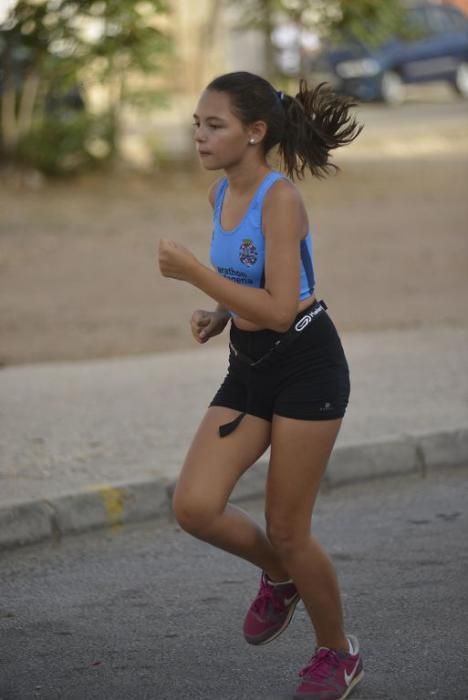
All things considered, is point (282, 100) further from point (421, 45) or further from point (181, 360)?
point (421, 45)

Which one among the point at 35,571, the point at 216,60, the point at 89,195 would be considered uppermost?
the point at 216,60

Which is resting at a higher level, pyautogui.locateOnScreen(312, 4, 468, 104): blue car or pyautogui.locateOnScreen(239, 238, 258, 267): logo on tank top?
pyautogui.locateOnScreen(312, 4, 468, 104): blue car

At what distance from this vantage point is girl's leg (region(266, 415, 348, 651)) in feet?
13.5

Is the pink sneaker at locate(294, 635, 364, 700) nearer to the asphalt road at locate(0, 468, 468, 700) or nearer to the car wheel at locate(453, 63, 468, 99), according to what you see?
the asphalt road at locate(0, 468, 468, 700)

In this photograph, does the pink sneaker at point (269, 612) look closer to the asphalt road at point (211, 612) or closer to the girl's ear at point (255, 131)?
the asphalt road at point (211, 612)

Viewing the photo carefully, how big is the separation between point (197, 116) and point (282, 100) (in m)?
0.27

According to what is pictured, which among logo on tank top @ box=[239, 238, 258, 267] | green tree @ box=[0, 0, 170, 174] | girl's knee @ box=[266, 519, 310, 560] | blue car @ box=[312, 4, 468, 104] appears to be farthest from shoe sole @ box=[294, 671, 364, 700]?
blue car @ box=[312, 4, 468, 104]

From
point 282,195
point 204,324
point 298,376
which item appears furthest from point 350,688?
point 282,195

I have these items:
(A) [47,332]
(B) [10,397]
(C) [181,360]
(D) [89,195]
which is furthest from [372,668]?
(D) [89,195]

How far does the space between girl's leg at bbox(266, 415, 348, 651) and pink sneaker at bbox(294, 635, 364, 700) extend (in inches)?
1.6

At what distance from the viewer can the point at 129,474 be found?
6.59 meters

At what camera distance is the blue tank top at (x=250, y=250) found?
406 centimetres

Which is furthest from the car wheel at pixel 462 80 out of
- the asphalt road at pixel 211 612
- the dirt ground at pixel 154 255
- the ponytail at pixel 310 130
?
the ponytail at pixel 310 130

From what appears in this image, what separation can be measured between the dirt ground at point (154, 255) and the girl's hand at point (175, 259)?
5.87 meters
